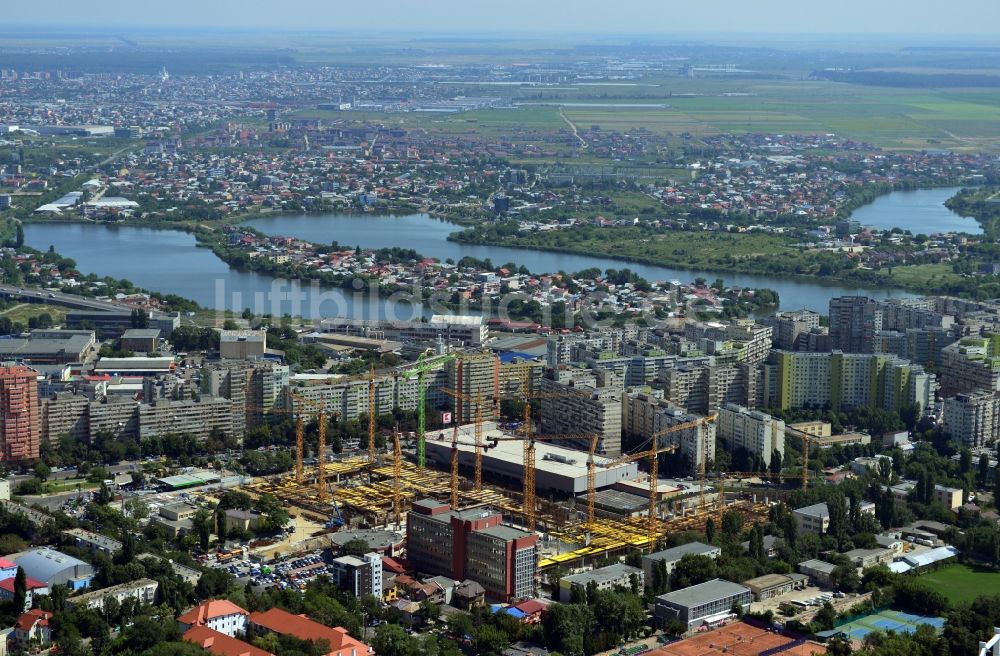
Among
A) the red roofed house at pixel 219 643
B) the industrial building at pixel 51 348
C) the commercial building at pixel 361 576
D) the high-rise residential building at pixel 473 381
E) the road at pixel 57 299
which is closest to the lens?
the red roofed house at pixel 219 643

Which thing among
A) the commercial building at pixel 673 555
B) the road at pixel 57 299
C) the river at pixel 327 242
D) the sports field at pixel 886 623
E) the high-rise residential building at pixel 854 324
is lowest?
the river at pixel 327 242

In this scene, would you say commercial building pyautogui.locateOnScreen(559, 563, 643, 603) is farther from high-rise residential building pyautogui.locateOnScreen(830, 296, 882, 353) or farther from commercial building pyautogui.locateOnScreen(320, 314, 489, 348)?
commercial building pyautogui.locateOnScreen(320, 314, 489, 348)

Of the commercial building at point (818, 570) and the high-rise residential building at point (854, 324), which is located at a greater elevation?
the high-rise residential building at point (854, 324)

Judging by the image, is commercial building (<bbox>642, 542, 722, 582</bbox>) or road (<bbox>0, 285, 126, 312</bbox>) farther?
road (<bbox>0, 285, 126, 312</bbox>)

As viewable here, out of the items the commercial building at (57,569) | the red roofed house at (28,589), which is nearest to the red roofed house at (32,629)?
the red roofed house at (28,589)

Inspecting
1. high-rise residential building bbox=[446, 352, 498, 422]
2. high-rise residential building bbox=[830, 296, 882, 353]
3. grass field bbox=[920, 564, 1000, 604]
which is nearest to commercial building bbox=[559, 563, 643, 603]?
grass field bbox=[920, 564, 1000, 604]

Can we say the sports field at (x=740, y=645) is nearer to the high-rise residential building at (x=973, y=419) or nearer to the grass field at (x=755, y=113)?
the high-rise residential building at (x=973, y=419)

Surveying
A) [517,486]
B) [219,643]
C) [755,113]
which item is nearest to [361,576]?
[219,643]
